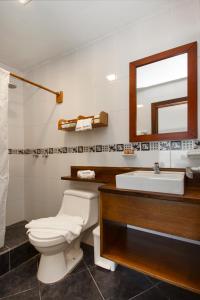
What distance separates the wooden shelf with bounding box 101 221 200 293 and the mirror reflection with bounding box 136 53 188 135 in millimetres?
906

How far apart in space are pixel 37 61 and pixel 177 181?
2.27 metres

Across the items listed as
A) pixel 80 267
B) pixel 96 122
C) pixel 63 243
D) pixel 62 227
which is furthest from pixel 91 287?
pixel 96 122

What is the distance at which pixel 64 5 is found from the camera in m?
1.44

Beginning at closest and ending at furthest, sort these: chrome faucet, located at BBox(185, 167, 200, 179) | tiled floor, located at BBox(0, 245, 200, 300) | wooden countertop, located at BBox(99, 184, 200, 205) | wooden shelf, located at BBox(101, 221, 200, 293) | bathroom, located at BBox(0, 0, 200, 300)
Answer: wooden countertop, located at BBox(99, 184, 200, 205) → wooden shelf, located at BBox(101, 221, 200, 293) → chrome faucet, located at BBox(185, 167, 200, 179) → tiled floor, located at BBox(0, 245, 200, 300) → bathroom, located at BBox(0, 0, 200, 300)

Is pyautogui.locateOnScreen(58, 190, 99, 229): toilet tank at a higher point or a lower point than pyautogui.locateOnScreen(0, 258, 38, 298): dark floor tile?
higher

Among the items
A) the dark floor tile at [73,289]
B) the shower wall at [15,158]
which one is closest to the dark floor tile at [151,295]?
the dark floor tile at [73,289]

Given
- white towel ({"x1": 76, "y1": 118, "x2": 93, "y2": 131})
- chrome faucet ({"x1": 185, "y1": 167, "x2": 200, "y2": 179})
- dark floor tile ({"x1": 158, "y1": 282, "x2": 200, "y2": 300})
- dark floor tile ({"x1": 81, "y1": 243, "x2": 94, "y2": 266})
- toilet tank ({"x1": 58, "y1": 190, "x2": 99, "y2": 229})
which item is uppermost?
white towel ({"x1": 76, "y1": 118, "x2": 93, "y2": 131})

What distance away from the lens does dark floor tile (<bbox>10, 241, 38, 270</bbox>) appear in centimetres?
164

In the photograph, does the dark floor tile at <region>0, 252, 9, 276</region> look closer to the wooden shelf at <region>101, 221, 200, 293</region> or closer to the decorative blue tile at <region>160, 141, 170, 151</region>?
the wooden shelf at <region>101, 221, 200, 293</region>

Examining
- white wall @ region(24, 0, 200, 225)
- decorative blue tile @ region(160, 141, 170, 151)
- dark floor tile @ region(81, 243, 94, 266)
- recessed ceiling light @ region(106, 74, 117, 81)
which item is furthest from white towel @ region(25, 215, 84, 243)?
recessed ceiling light @ region(106, 74, 117, 81)

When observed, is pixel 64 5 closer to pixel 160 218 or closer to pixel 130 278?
pixel 160 218

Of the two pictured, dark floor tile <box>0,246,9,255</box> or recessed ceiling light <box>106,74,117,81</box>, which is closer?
dark floor tile <box>0,246,9,255</box>

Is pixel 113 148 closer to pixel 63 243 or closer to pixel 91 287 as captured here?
pixel 63 243

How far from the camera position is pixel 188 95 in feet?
4.47
